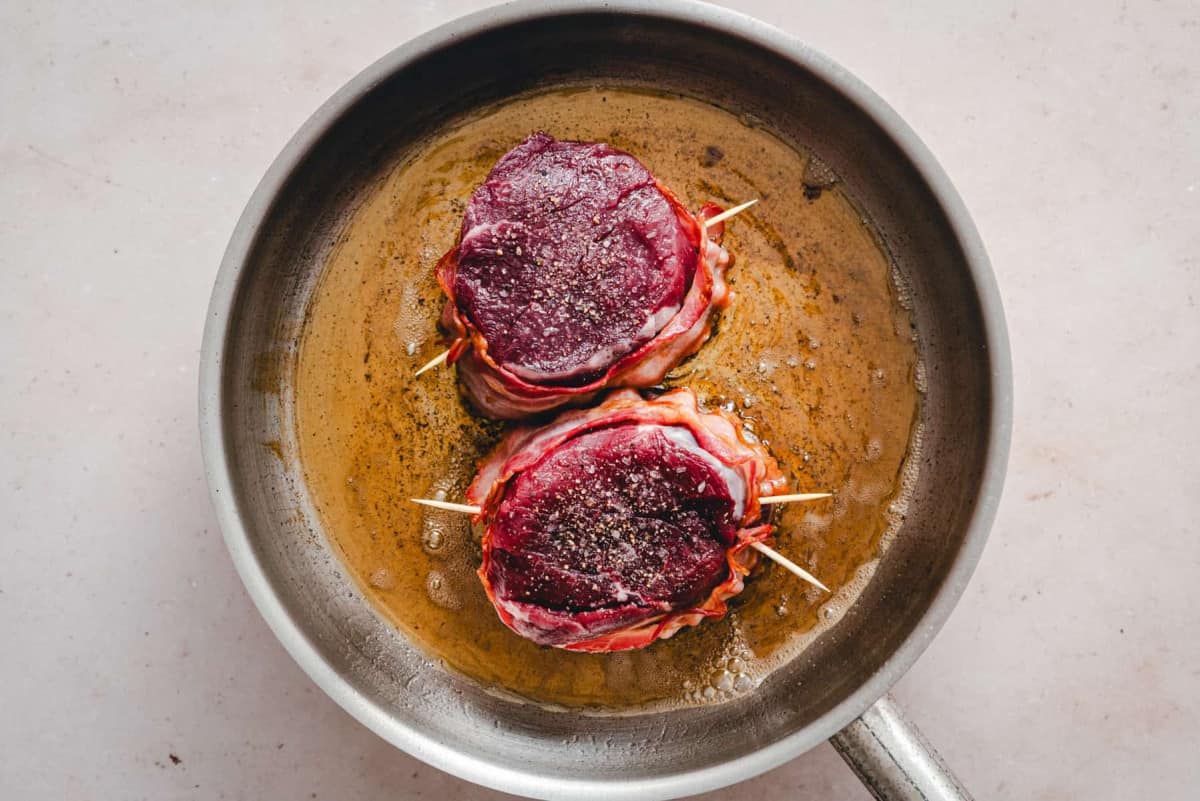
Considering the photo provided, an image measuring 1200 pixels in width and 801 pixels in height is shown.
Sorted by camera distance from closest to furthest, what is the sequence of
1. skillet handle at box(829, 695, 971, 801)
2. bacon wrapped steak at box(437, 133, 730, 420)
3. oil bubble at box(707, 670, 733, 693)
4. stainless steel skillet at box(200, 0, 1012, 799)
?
skillet handle at box(829, 695, 971, 801) < stainless steel skillet at box(200, 0, 1012, 799) < bacon wrapped steak at box(437, 133, 730, 420) < oil bubble at box(707, 670, 733, 693)

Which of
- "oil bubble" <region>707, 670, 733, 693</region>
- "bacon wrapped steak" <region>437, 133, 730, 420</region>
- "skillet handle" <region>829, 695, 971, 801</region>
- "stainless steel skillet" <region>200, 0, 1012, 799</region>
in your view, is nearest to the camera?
"skillet handle" <region>829, 695, 971, 801</region>

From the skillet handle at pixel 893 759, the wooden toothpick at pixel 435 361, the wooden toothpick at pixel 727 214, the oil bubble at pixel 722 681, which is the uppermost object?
the wooden toothpick at pixel 435 361

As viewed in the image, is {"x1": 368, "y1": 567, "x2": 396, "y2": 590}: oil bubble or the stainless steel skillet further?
{"x1": 368, "y1": 567, "x2": 396, "y2": 590}: oil bubble

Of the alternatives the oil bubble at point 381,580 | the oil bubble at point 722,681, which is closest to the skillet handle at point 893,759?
the oil bubble at point 722,681

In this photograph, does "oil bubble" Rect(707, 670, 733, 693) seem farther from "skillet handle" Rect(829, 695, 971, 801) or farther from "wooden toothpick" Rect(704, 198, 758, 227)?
"wooden toothpick" Rect(704, 198, 758, 227)

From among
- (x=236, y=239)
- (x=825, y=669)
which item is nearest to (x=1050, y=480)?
(x=825, y=669)

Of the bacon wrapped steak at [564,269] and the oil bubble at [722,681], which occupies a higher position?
the bacon wrapped steak at [564,269]

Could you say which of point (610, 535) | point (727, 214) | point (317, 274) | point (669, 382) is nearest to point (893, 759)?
point (610, 535)

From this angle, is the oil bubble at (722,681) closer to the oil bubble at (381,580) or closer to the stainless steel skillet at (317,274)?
the stainless steel skillet at (317,274)

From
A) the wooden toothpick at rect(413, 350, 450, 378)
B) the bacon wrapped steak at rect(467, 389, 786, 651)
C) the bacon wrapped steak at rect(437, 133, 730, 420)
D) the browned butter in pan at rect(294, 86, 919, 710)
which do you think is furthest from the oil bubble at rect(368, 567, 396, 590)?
the bacon wrapped steak at rect(437, 133, 730, 420)
